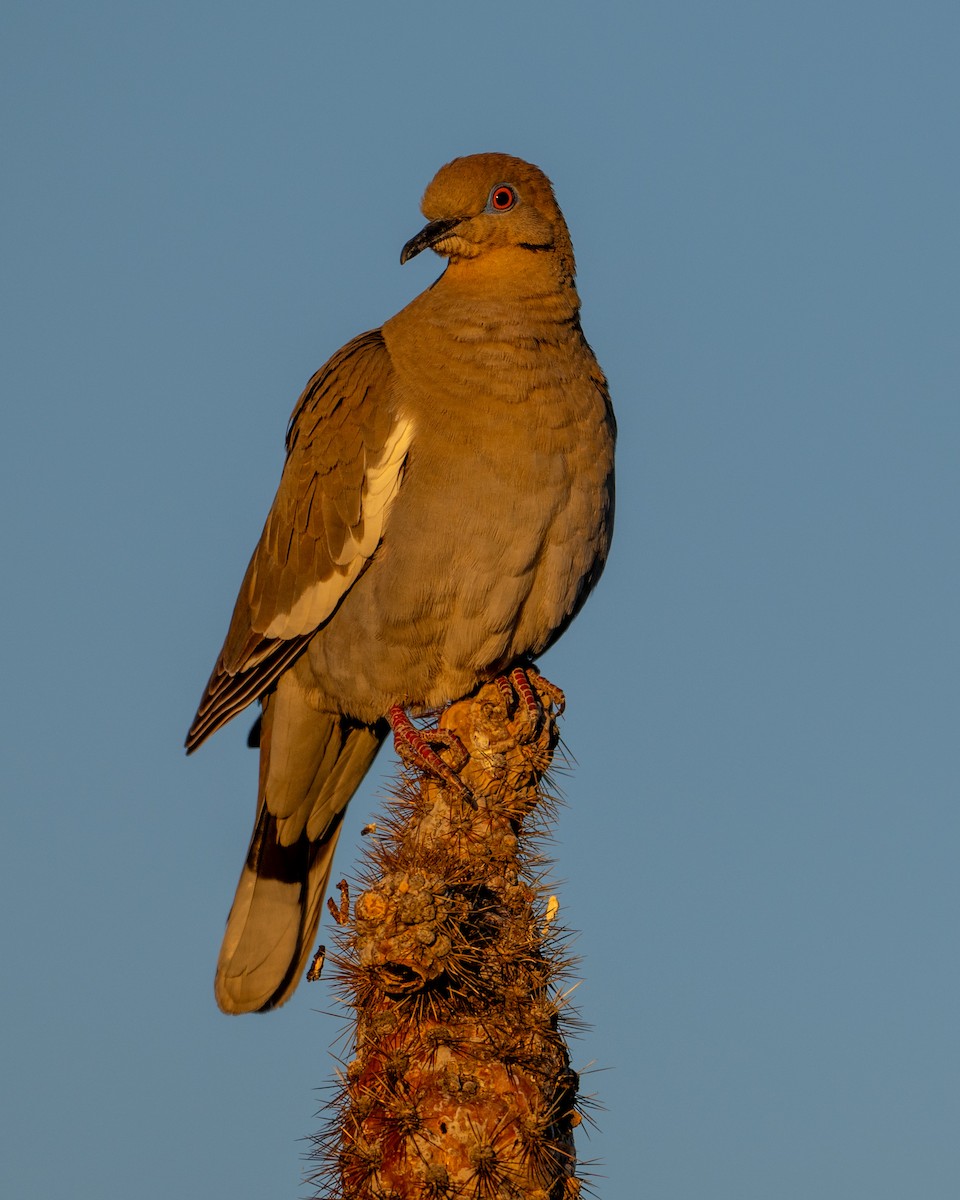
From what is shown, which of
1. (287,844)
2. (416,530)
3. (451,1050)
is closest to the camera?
(451,1050)

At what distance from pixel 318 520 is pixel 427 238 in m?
1.23

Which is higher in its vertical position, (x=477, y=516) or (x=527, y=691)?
(x=477, y=516)

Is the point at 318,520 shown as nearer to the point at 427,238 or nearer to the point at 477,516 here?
the point at 477,516

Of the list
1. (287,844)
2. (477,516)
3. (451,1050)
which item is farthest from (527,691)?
(451,1050)

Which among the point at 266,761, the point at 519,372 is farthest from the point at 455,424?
the point at 266,761

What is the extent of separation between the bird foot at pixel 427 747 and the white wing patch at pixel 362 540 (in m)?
0.53

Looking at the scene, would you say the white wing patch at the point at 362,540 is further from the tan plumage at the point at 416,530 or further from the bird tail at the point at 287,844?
the bird tail at the point at 287,844

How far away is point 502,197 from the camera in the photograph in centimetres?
622

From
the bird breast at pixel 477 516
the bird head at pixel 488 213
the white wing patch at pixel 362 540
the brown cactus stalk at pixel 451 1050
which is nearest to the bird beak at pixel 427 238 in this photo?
the bird head at pixel 488 213

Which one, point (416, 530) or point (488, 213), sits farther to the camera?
point (488, 213)

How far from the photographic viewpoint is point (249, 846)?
6453 mm

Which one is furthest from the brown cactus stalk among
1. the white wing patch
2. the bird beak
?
the bird beak

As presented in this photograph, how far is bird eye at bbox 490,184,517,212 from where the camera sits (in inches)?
245

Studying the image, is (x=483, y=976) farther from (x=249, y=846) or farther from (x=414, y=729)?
(x=249, y=846)
